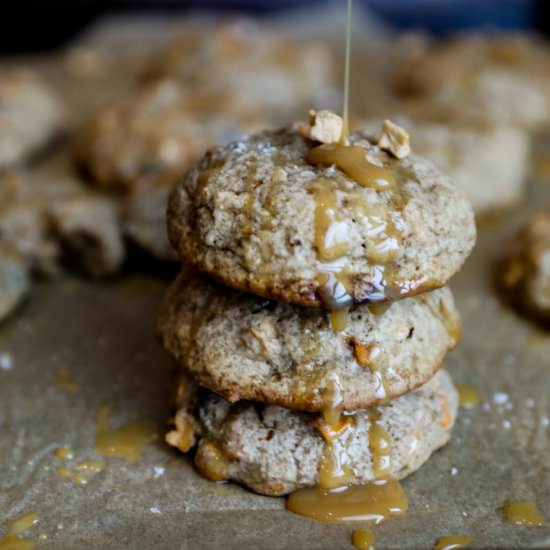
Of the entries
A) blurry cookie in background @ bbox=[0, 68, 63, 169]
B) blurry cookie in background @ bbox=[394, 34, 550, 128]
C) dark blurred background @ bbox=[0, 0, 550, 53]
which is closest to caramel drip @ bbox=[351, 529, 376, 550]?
blurry cookie in background @ bbox=[394, 34, 550, 128]

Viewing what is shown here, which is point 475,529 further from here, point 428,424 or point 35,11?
point 35,11

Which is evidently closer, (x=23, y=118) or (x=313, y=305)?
(x=313, y=305)

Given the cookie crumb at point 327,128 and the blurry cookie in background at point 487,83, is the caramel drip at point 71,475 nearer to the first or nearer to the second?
the cookie crumb at point 327,128

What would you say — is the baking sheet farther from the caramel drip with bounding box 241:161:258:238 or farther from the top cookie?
the caramel drip with bounding box 241:161:258:238

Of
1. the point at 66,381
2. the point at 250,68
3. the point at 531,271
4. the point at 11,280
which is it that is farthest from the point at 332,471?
the point at 250,68

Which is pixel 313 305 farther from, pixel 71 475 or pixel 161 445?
pixel 71 475

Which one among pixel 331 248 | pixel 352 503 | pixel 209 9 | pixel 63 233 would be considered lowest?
pixel 209 9
